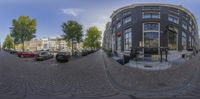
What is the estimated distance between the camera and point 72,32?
144ft

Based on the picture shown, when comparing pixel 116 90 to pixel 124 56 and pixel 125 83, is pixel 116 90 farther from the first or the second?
pixel 124 56

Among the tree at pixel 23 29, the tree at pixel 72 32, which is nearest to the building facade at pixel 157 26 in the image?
the tree at pixel 72 32

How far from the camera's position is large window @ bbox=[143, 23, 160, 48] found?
9.90 meters

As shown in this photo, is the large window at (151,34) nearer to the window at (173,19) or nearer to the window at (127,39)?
the window at (173,19)

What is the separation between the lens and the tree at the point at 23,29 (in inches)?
1882

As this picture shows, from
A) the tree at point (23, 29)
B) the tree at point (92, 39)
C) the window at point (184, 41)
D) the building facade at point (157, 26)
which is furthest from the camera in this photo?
the tree at point (92, 39)

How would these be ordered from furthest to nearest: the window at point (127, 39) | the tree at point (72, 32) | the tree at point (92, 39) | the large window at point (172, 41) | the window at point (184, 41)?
the tree at point (92, 39)
the tree at point (72, 32)
the window at point (127, 39)
the window at point (184, 41)
the large window at point (172, 41)

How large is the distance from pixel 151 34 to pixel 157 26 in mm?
515

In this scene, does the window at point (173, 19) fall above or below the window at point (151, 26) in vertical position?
above

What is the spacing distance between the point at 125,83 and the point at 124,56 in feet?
5.95

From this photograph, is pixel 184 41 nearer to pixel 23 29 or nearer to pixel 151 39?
pixel 151 39

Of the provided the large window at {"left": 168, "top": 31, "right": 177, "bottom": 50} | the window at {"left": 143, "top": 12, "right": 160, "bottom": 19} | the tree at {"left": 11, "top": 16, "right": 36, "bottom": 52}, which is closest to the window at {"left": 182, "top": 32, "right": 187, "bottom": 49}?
the large window at {"left": 168, "top": 31, "right": 177, "bottom": 50}

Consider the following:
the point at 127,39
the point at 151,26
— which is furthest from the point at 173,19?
the point at 127,39

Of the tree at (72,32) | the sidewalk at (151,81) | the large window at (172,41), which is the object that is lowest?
the sidewalk at (151,81)
